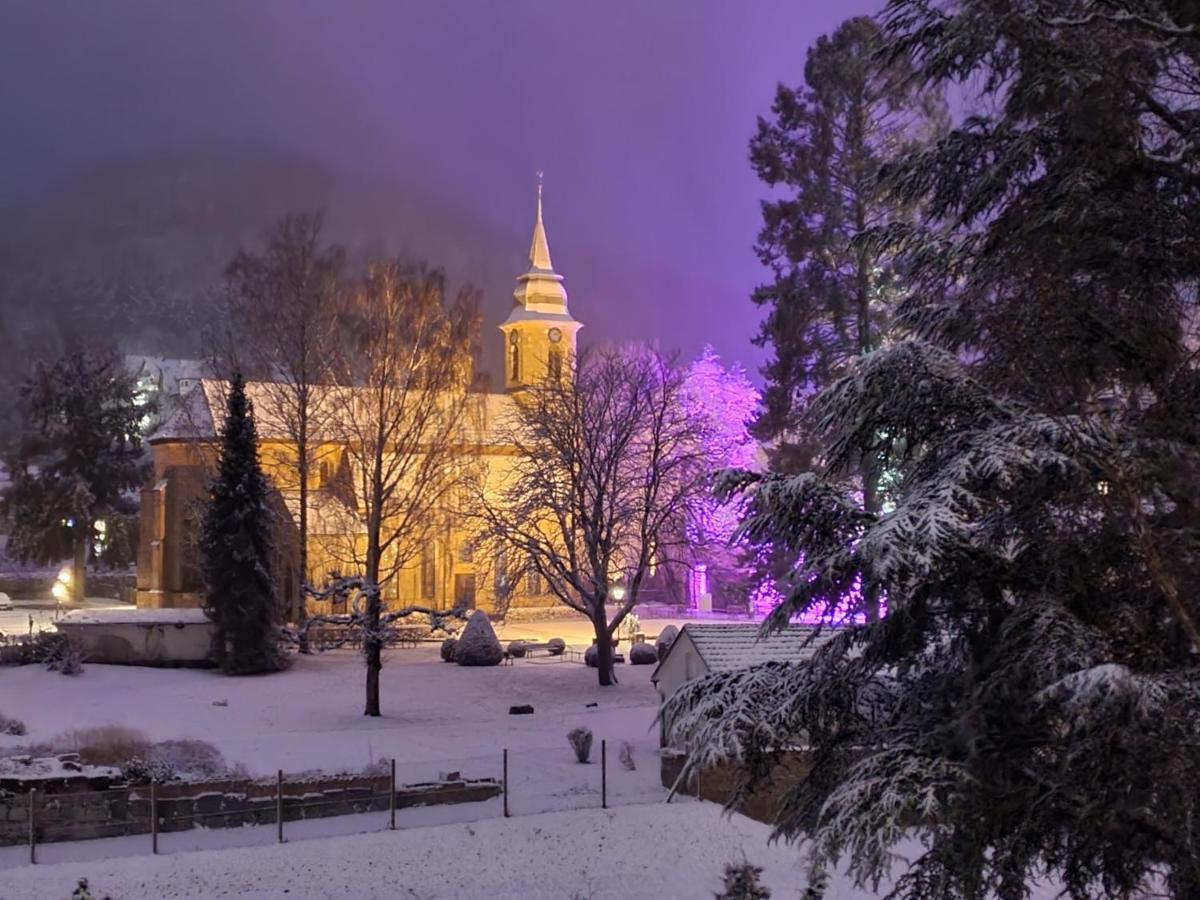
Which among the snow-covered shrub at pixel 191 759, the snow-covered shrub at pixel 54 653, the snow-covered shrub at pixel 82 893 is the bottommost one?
the snow-covered shrub at pixel 82 893

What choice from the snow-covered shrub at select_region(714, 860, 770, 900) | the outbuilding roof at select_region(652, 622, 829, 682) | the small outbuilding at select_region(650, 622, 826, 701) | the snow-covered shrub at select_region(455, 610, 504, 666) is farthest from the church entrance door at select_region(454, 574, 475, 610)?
the snow-covered shrub at select_region(714, 860, 770, 900)

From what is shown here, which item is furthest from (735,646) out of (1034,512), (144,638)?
(144,638)

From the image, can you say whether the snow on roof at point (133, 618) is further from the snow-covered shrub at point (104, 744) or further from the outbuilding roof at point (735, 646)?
the outbuilding roof at point (735, 646)

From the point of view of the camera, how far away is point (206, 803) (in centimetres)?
1592

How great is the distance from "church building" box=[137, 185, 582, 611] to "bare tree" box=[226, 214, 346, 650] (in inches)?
39.1

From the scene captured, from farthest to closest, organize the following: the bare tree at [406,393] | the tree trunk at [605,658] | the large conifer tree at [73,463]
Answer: the large conifer tree at [73,463]
the bare tree at [406,393]
the tree trunk at [605,658]

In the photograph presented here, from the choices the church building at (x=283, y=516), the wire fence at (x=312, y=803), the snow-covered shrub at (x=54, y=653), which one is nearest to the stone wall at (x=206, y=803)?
the wire fence at (x=312, y=803)

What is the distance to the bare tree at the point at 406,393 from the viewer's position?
3141cm

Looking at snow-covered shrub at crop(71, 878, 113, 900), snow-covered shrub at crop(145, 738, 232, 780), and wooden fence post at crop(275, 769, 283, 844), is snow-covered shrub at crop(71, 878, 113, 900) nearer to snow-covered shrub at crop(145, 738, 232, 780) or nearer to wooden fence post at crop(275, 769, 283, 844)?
wooden fence post at crop(275, 769, 283, 844)

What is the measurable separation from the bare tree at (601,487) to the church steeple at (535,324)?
31414mm

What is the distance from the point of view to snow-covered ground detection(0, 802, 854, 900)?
1359 centimetres

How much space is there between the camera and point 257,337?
1405 inches

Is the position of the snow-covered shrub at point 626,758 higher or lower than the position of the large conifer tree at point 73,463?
lower

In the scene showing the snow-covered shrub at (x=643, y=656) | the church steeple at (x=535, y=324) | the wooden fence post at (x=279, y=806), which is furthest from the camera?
the church steeple at (x=535, y=324)
